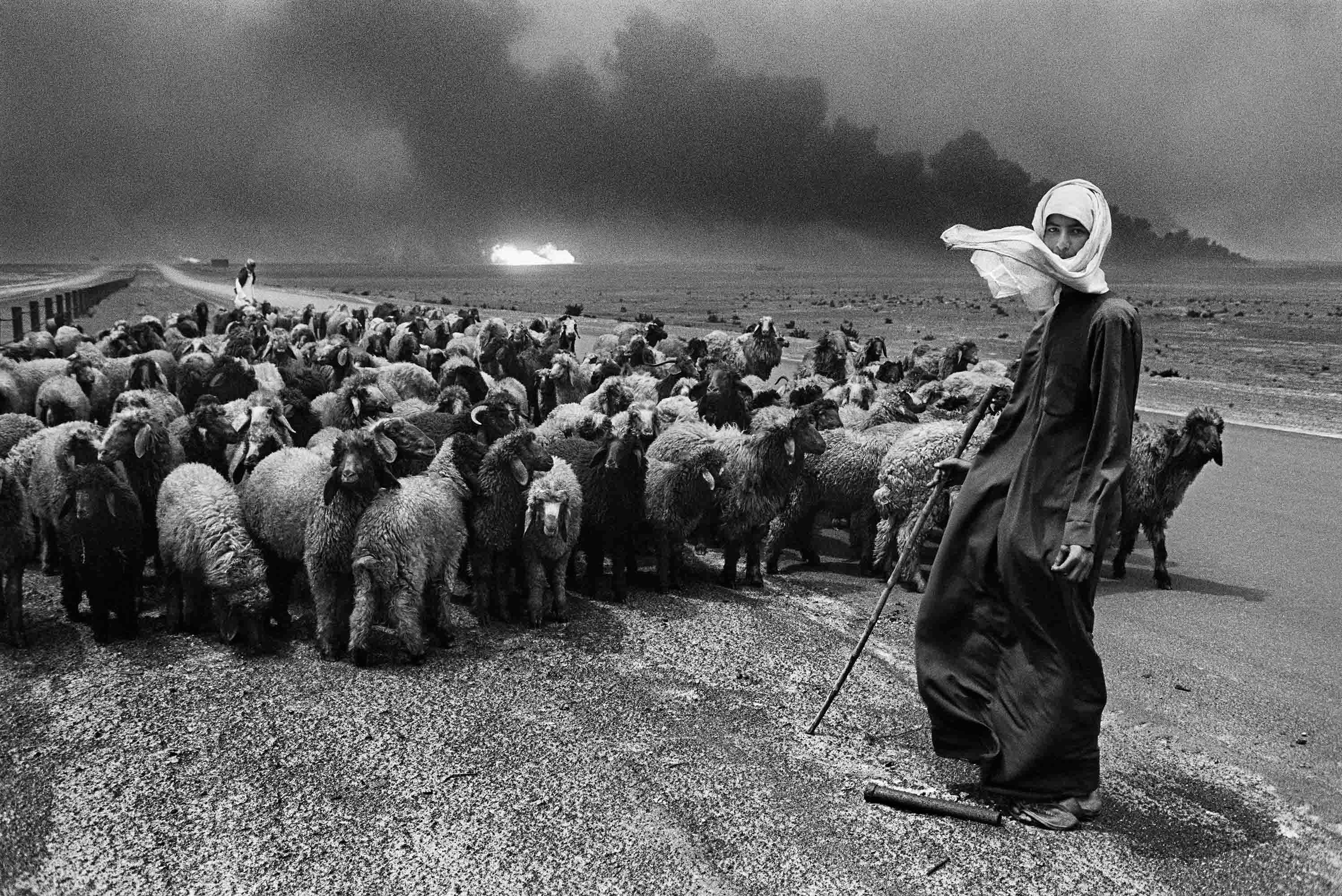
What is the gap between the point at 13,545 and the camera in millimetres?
6609

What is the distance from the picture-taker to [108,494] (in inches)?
268

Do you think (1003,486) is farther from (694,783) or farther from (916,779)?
(694,783)

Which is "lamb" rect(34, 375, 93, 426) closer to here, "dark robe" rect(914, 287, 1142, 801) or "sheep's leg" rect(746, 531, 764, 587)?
"sheep's leg" rect(746, 531, 764, 587)

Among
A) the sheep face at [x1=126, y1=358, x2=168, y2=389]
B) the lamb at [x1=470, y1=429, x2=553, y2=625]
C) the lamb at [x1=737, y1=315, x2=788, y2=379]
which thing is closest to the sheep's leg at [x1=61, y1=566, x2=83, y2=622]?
the lamb at [x1=470, y1=429, x2=553, y2=625]

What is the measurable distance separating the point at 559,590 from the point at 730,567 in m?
1.95

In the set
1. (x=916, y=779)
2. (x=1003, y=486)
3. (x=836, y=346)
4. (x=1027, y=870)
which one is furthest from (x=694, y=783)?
(x=836, y=346)

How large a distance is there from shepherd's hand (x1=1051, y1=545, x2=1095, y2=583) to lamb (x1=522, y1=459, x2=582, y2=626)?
4053mm

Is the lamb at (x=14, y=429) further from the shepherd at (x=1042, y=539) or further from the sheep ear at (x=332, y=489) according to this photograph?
the shepherd at (x=1042, y=539)

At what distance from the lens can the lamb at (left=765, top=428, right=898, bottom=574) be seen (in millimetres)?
9758

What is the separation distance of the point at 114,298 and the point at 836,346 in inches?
1837

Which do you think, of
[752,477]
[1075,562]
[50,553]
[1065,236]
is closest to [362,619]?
[50,553]

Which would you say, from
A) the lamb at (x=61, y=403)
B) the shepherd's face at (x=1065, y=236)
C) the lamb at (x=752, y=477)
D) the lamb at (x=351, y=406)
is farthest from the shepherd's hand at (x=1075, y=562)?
the lamb at (x=61, y=403)

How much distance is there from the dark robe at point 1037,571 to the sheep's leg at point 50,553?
24.9 ft

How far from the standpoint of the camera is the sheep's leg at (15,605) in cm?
669
